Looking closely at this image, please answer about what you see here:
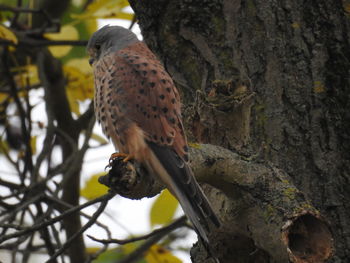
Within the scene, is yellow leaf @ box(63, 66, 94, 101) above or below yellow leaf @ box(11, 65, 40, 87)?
below

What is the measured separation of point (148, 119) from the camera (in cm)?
310

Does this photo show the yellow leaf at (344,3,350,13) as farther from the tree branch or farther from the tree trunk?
the tree branch

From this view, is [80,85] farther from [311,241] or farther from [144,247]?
[311,241]

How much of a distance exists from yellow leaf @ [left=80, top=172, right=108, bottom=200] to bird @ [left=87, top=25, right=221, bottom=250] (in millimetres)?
895

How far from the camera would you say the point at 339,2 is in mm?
3213

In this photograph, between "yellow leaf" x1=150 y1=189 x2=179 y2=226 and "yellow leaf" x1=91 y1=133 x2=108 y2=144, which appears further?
"yellow leaf" x1=91 y1=133 x2=108 y2=144

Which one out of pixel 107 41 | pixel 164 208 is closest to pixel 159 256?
pixel 164 208

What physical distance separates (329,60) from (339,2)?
28 cm

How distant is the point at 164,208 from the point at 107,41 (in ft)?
3.11

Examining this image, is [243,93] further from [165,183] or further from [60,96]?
[60,96]

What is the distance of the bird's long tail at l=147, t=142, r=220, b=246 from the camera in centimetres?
258

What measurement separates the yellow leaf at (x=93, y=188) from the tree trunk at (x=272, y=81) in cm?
109

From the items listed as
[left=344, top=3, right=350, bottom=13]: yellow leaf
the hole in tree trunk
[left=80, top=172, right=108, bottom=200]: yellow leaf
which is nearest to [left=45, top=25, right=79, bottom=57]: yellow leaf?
[left=80, top=172, right=108, bottom=200]: yellow leaf

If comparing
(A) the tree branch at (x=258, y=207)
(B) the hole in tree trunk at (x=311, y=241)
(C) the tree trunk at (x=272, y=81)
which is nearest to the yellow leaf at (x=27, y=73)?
(C) the tree trunk at (x=272, y=81)
